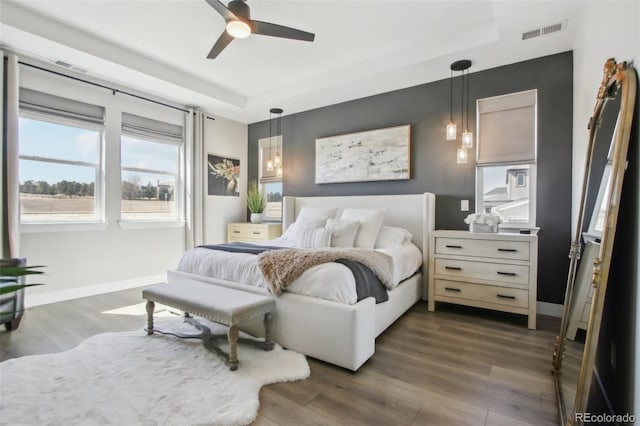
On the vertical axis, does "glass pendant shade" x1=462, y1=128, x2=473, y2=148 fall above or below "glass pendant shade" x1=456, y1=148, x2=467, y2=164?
above

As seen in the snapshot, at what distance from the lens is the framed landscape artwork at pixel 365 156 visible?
399 centimetres

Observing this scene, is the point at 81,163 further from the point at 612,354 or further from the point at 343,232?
the point at 612,354

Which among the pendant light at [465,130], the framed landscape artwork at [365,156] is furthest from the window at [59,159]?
the pendant light at [465,130]

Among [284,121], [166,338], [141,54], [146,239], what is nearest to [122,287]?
[146,239]

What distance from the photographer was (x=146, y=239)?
170 inches

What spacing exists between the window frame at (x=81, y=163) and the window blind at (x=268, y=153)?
7.74 feet

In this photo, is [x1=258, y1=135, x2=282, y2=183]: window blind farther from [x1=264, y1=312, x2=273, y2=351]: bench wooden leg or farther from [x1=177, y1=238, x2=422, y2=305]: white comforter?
[x1=264, y1=312, x2=273, y2=351]: bench wooden leg

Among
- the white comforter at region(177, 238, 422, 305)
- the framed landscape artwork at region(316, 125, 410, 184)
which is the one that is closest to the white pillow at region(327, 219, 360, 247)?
the white comforter at region(177, 238, 422, 305)

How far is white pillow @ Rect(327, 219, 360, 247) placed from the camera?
328cm

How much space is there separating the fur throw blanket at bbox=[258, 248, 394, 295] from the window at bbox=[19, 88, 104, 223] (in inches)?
108

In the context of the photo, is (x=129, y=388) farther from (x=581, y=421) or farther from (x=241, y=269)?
(x=581, y=421)

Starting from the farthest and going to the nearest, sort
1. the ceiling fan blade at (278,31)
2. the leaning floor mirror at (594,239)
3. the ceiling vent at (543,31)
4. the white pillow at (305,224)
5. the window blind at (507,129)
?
the white pillow at (305,224) → the window blind at (507,129) → the ceiling vent at (543,31) → the ceiling fan blade at (278,31) → the leaning floor mirror at (594,239)

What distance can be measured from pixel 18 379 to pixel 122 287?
7.38 feet

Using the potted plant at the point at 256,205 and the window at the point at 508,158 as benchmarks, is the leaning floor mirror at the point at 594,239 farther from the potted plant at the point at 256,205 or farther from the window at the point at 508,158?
the potted plant at the point at 256,205
